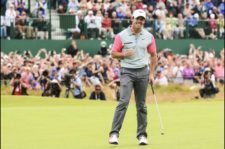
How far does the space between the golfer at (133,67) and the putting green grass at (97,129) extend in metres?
0.40

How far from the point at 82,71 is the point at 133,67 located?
16975 millimetres

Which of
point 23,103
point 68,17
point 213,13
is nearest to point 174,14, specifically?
point 213,13

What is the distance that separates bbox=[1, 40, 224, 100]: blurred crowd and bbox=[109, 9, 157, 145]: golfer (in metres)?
14.5

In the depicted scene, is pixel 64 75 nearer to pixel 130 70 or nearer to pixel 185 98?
pixel 185 98

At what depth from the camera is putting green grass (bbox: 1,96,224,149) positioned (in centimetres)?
1164

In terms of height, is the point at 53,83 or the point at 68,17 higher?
the point at 68,17

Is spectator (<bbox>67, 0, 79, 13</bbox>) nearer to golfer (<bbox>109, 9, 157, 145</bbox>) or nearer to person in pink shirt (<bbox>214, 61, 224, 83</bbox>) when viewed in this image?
person in pink shirt (<bbox>214, 61, 224, 83</bbox>)

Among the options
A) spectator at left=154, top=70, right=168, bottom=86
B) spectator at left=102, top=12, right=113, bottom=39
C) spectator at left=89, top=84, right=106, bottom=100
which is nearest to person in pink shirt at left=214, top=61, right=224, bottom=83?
spectator at left=154, top=70, right=168, bottom=86

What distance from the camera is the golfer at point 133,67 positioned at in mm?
11328

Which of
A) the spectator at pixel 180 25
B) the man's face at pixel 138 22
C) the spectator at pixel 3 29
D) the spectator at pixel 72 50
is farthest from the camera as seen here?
the spectator at pixel 180 25

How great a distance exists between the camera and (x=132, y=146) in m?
11.3

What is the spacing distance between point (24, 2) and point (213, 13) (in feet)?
31.7

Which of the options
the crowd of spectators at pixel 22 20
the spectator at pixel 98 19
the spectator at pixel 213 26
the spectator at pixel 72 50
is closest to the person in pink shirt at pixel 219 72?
the spectator at pixel 213 26

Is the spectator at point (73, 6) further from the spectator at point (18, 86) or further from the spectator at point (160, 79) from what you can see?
the spectator at point (18, 86)
